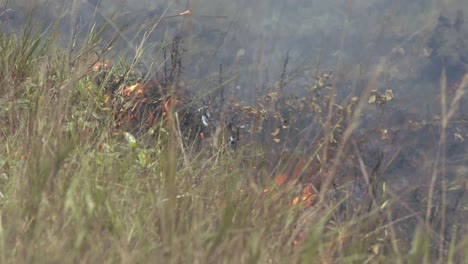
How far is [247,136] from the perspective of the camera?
10.5ft

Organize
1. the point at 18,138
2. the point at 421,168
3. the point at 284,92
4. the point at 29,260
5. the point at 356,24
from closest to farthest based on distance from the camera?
the point at 29,260 < the point at 18,138 < the point at 421,168 < the point at 284,92 < the point at 356,24

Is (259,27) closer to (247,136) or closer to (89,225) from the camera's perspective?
(247,136)

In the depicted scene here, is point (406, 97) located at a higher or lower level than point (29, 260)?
lower

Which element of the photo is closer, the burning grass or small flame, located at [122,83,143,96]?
the burning grass

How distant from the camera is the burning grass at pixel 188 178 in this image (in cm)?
192

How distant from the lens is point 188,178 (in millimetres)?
2490

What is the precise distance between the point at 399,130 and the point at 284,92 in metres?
0.50

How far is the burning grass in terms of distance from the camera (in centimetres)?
192

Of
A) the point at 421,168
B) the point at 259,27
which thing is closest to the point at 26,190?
the point at 421,168

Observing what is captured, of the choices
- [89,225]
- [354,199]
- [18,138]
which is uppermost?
[89,225]

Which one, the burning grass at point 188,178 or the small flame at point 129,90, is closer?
the burning grass at point 188,178

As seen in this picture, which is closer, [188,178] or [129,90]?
[188,178]

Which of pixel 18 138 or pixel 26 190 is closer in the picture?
pixel 26 190

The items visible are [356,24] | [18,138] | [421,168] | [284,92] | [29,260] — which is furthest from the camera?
[356,24]
